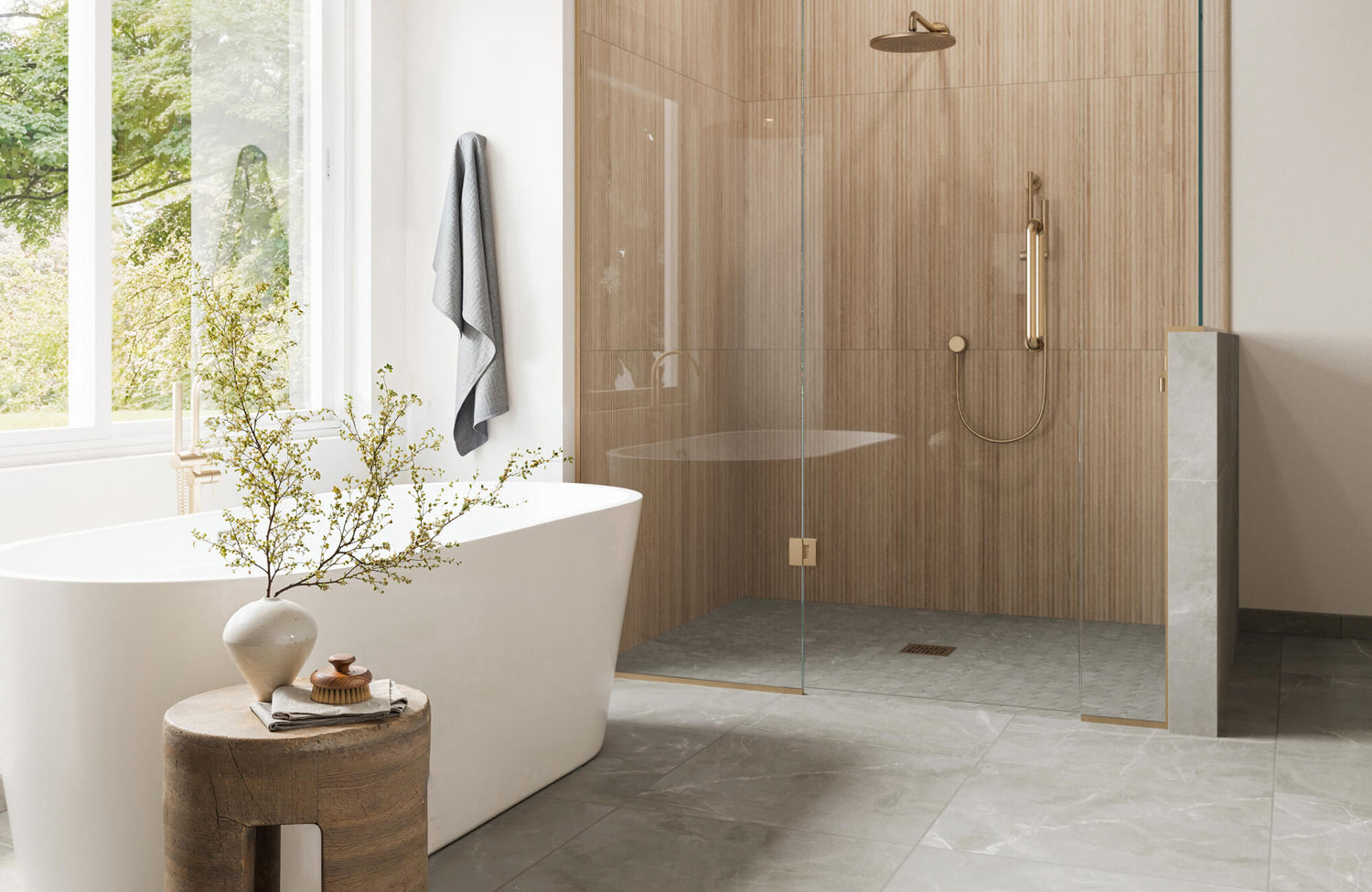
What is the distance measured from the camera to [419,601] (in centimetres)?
260

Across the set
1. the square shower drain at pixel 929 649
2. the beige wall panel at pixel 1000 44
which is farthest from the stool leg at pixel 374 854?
the beige wall panel at pixel 1000 44

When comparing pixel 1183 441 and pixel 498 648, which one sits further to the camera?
pixel 1183 441

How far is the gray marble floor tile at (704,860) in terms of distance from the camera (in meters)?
2.55

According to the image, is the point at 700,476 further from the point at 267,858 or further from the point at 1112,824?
the point at 267,858

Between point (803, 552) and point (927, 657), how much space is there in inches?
20.5

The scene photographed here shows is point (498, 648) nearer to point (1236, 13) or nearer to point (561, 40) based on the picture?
point (561, 40)

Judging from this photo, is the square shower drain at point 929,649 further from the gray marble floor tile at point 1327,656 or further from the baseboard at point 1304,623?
the baseboard at point 1304,623

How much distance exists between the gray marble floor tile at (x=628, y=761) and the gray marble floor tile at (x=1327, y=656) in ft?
7.02

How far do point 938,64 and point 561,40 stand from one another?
1.29m

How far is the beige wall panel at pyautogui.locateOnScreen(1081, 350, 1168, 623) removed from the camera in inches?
142

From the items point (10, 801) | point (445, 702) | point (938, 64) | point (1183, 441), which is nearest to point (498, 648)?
point (445, 702)

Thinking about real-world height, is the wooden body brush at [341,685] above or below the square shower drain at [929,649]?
above

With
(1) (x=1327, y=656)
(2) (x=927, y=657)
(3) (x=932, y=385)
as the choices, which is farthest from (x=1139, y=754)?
(1) (x=1327, y=656)

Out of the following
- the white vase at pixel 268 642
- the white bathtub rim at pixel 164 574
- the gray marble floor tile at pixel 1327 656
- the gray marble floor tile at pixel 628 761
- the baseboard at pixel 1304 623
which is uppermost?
the white bathtub rim at pixel 164 574
